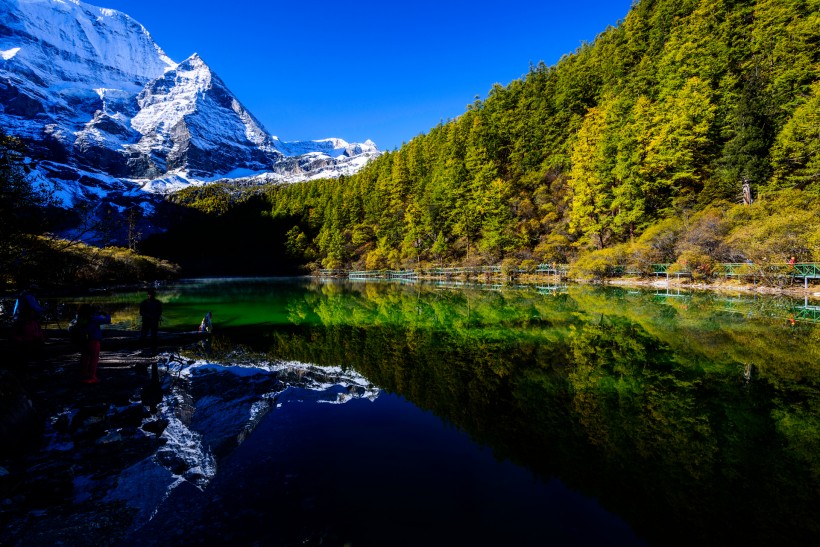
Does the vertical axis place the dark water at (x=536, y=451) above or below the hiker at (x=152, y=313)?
below

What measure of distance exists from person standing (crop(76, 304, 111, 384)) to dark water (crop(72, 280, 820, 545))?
2.86 m

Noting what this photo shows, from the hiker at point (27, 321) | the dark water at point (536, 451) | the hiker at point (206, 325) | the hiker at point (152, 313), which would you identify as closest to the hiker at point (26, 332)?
the hiker at point (27, 321)

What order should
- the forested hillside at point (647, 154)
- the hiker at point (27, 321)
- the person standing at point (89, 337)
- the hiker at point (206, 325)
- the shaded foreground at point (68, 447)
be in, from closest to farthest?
the shaded foreground at point (68, 447), the hiker at point (27, 321), the person standing at point (89, 337), the hiker at point (206, 325), the forested hillside at point (647, 154)

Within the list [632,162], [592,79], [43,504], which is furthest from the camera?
[592,79]

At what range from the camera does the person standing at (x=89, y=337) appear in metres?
7.83

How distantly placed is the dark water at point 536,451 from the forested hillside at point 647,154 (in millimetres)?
19321

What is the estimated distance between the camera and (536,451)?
5273 mm

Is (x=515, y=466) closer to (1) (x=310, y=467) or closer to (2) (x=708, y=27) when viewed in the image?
(1) (x=310, y=467)

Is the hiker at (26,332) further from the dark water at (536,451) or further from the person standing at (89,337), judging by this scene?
the dark water at (536,451)

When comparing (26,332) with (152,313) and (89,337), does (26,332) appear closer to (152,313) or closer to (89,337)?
(89,337)

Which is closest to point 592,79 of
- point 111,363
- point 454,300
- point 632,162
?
point 632,162

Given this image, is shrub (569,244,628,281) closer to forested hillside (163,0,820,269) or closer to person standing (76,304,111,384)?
forested hillside (163,0,820,269)

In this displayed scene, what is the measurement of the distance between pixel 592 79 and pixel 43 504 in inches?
2562

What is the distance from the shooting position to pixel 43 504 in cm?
398
